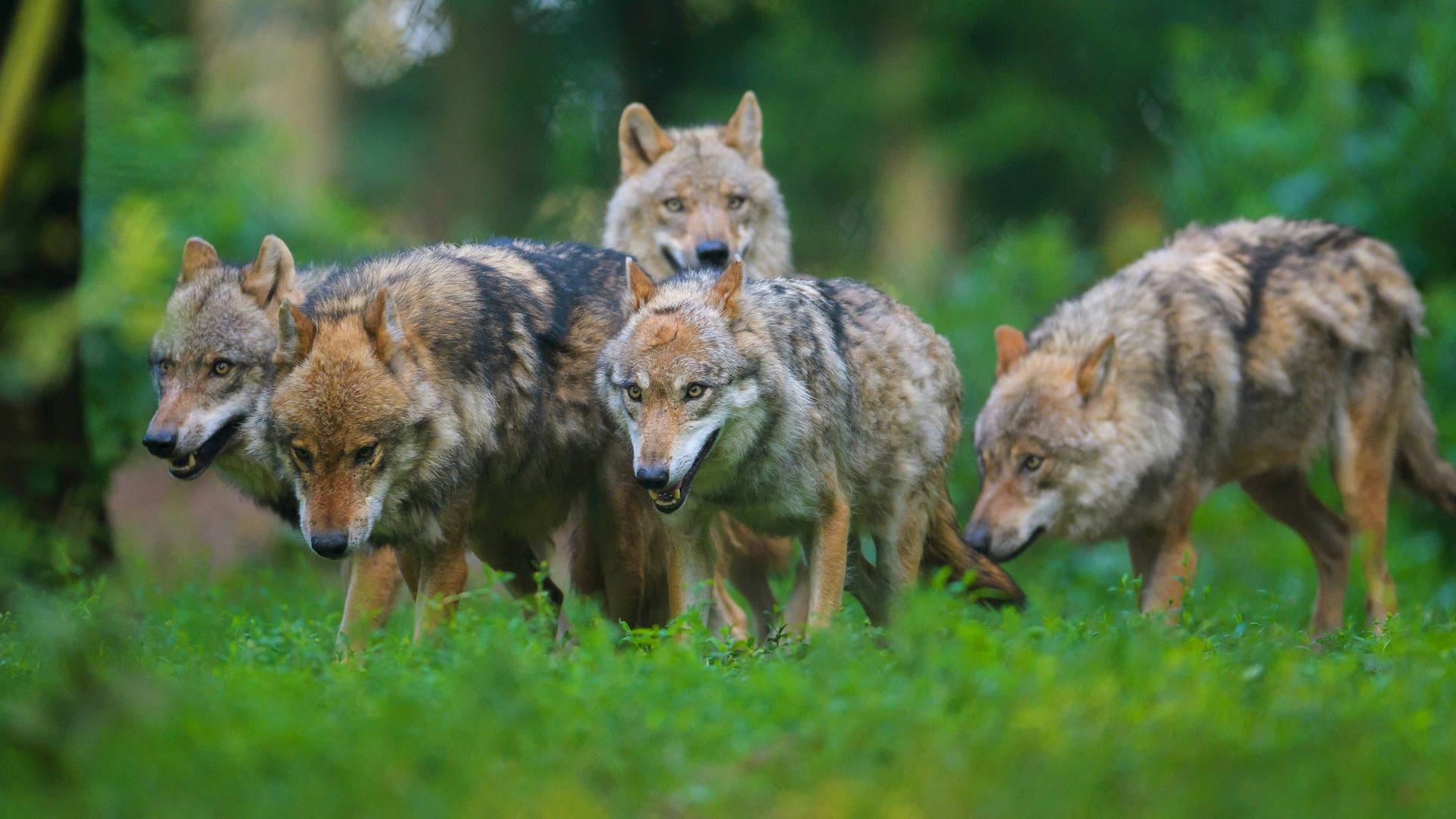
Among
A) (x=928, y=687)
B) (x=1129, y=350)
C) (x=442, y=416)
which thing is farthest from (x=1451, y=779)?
(x=1129, y=350)

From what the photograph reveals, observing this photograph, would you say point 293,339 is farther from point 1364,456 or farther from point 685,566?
point 1364,456

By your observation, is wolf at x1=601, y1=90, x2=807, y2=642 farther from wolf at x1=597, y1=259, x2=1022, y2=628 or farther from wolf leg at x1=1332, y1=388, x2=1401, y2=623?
wolf leg at x1=1332, y1=388, x2=1401, y2=623

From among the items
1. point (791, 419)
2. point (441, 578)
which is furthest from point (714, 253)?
point (441, 578)

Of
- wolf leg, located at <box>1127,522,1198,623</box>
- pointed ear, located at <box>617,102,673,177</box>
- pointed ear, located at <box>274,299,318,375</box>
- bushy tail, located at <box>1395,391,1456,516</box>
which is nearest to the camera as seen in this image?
pointed ear, located at <box>274,299,318,375</box>

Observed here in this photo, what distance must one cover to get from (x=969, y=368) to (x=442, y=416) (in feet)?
20.4

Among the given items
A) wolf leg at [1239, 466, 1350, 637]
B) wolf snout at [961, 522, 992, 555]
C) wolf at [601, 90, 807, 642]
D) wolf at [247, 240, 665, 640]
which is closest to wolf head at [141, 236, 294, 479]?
wolf at [247, 240, 665, 640]

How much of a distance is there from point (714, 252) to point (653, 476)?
3346 millimetres

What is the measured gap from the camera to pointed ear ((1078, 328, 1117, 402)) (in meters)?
7.82

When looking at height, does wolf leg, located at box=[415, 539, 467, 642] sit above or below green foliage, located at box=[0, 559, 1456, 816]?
below

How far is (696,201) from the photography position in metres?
9.11

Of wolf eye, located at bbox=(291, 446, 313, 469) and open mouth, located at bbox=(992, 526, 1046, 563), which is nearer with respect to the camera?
wolf eye, located at bbox=(291, 446, 313, 469)

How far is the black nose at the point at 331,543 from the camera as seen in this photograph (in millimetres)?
5586

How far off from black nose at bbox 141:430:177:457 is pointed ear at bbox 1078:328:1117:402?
4.55 meters

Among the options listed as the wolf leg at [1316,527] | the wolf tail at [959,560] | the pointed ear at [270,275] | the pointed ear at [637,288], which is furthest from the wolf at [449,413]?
the wolf leg at [1316,527]
